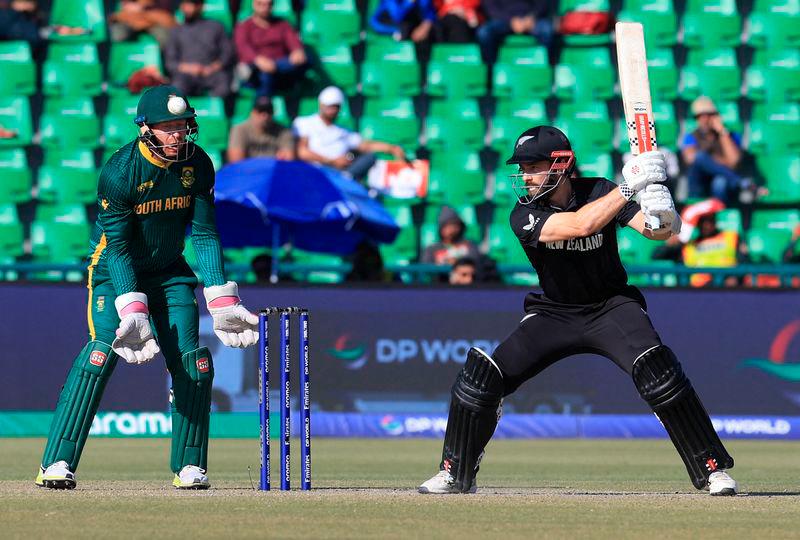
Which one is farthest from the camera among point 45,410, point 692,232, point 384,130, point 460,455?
point 384,130

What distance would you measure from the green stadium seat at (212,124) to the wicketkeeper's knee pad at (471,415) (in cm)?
944

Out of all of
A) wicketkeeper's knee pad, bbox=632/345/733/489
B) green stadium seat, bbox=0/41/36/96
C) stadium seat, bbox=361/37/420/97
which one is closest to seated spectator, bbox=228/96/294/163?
stadium seat, bbox=361/37/420/97

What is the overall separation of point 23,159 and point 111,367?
9140mm

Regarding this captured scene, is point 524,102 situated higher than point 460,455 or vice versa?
point 524,102

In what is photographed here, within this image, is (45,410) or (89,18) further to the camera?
(89,18)

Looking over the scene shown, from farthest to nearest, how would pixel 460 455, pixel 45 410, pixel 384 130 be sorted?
pixel 384 130 < pixel 45 410 < pixel 460 455

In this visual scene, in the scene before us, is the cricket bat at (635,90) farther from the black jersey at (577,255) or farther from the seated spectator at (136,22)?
the seated spectator at (136,22)

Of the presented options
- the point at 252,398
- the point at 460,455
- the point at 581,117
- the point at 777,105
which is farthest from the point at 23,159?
the point at 460,455

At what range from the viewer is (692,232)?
16.2 meters

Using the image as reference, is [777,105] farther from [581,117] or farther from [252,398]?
[252,398]

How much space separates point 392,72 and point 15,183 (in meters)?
4.35

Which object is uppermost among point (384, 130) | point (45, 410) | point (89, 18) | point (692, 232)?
point (89, 18)

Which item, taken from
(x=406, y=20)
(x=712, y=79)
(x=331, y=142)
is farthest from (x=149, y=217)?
(x=712, y=79)

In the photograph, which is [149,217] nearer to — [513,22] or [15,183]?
[15,183]
